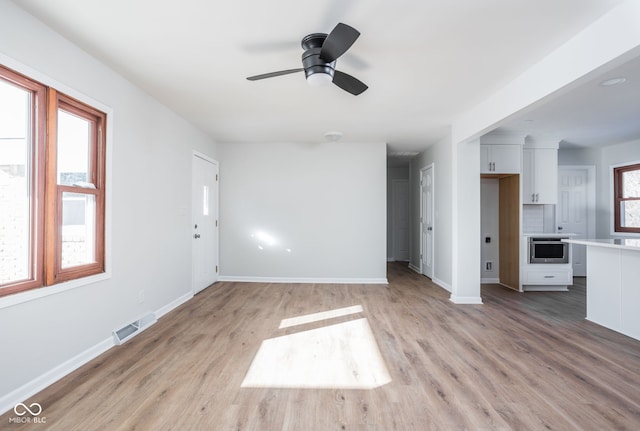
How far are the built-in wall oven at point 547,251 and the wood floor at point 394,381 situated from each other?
4.25 feet

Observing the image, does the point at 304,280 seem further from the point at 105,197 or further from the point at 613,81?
the point at 613,81

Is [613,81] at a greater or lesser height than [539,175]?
greater

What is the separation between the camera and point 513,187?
5020mm

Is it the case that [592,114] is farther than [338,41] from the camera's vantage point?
Yes

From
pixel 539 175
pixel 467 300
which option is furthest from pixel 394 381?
pixel 539 175

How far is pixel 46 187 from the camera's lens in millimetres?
2107

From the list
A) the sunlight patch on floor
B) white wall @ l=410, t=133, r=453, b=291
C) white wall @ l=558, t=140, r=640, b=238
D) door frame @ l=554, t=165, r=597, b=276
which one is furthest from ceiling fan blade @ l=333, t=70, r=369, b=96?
white wall @ l=558, t=140, r=640, b=238

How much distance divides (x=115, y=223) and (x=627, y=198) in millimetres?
8005

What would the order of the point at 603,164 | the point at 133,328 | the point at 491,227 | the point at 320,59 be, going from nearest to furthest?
the point at 320,59 → the point at 133,328 → the point at 491,227 → the point at 603,164

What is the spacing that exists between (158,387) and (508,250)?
5459 millimetres

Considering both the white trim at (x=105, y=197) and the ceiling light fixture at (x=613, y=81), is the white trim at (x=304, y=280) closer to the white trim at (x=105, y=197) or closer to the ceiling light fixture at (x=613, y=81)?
the white trim at (x=105, y=197)

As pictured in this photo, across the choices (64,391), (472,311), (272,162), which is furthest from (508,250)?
(64,391)

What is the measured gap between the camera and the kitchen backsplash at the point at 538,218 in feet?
17.5

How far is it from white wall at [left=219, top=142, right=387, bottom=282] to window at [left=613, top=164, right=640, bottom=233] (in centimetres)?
440
